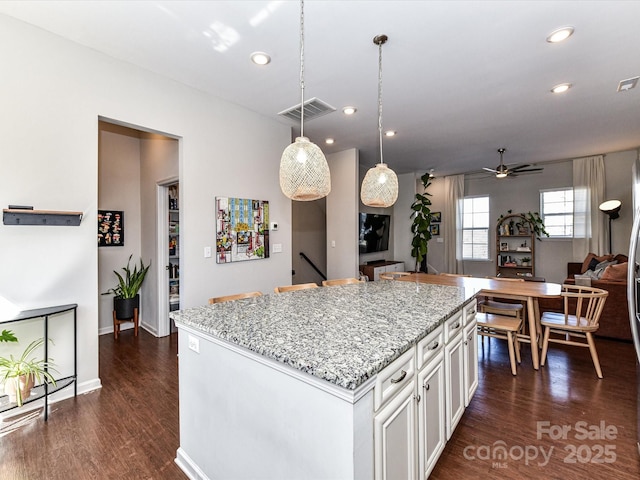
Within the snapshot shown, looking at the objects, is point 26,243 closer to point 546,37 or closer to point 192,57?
point 192,57

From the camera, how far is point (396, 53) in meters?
2.67

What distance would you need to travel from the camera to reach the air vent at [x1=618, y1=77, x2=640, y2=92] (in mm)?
3113

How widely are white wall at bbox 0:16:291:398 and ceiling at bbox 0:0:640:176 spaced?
19 centimetres

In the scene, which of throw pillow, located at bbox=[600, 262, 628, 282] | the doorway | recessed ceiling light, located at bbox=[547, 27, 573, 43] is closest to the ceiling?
recessed ceiling light, located at bbox=[547, 27, 573, 43]

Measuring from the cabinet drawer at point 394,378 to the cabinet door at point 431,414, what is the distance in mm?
144

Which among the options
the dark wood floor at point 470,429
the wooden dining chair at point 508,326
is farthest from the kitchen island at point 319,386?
the wooden dining chair at point 508,326

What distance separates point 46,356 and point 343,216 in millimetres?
4255

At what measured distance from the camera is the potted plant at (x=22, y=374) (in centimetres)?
215

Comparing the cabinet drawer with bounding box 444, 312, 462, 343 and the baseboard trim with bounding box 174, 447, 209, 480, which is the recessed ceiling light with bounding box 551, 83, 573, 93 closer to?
the cabinet drawer with bounding box 444, 312, 462, 343

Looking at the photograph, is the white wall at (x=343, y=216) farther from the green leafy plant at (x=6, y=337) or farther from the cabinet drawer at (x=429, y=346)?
the green leafy plant at (x=6, y=337)

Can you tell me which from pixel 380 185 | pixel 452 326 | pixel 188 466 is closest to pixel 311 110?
pixel 380 185

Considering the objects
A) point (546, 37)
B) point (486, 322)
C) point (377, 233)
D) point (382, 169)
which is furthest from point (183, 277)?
point (377, 233)

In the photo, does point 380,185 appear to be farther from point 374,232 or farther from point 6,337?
point 374,232

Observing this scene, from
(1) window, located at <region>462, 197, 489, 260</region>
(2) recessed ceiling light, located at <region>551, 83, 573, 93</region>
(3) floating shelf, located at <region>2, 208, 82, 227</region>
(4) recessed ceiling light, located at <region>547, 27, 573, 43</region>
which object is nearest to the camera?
(3) floating shelf, located at <region>2, 208, 82, 227</region>
